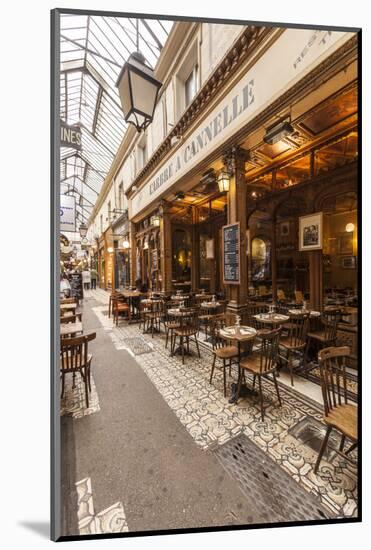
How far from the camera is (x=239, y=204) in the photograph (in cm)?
460

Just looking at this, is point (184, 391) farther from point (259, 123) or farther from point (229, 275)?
point (259, 123)

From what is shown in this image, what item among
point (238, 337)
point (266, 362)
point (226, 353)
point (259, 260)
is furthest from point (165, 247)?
point (266, 362)

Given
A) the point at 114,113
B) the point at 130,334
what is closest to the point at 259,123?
the point at 130,334

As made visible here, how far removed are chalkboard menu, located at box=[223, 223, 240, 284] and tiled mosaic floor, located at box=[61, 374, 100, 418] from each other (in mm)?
3389

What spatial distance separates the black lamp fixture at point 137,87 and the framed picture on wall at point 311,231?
4097mm

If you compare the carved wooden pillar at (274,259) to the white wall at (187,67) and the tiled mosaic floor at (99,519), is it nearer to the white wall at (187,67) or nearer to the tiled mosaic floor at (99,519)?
the white wall at (187,67)

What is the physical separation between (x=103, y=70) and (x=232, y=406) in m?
12.7

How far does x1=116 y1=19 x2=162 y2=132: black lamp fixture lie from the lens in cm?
258

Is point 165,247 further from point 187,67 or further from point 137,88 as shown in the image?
point 137,88

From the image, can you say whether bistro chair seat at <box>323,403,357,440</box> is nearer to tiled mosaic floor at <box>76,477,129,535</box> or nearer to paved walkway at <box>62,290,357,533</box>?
paved walkway at <box>62,290,357,533</box>

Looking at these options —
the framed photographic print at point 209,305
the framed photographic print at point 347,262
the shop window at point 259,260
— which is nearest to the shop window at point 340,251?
the framed photographic print at point 347,262

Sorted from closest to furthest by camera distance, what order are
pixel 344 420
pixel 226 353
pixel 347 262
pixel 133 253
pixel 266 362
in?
pixel 344 420, pixel 266 362, pixel 226 353, pixel 347 262, pixel 133 253

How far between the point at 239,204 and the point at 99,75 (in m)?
9.94

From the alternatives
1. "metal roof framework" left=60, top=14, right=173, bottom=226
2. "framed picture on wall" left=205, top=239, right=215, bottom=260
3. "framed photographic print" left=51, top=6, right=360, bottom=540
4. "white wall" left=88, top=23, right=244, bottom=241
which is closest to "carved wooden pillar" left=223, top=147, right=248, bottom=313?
"framed photographic print" left=51, top=6, right=360, bottom=540
